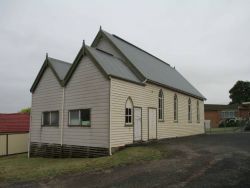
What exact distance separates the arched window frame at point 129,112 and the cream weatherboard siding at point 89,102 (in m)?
1.83

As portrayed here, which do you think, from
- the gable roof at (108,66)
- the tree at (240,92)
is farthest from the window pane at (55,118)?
the tree at (240,92)

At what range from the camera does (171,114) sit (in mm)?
25188

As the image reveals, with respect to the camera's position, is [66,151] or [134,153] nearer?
[134,153]

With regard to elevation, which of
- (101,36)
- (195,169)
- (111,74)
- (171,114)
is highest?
(101,36)

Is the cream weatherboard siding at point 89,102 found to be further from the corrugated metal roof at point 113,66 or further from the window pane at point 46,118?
the window pane at point 46,118

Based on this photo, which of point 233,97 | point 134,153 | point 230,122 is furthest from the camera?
point 233,97

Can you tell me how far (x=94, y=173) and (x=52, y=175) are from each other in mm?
1944

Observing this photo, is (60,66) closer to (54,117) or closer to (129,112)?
(54,117)

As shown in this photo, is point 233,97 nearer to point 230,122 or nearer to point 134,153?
point 230,122

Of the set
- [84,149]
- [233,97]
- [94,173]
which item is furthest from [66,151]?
[233,97]

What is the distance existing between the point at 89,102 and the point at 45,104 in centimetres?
533

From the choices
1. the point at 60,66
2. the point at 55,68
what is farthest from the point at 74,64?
the point at 60,66

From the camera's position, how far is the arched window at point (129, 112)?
19016mm

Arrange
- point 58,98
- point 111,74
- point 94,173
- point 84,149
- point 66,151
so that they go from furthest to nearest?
point 58,98
point 66,151
point 84,149
point 111,74
point 94,173
